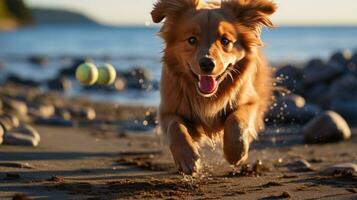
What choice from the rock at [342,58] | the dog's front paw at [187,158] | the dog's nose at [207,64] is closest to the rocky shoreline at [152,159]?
the dog's front paw at [187,158]

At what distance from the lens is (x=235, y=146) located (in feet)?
14.5

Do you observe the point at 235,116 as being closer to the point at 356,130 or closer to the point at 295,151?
the point at 295,151

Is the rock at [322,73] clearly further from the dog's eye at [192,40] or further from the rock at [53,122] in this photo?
the dog's eye at [192,40]

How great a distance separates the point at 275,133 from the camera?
7953mm

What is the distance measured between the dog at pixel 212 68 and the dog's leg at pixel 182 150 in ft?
0.06

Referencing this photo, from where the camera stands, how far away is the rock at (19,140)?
588 cm

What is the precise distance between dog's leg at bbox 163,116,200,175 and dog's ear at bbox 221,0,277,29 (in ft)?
3.62

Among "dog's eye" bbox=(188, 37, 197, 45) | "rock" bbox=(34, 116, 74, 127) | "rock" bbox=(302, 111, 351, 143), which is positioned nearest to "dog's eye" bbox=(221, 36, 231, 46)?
"dog's eye" bbox=(188, 37, 197, 45)

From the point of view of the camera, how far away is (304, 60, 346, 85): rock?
11828mm

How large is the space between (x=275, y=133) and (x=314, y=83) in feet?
13.5

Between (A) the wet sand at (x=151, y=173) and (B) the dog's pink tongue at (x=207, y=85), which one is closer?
(A) the wet sand at (x=151, y=173)

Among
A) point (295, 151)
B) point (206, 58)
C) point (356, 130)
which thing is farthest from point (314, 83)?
point (206, 58)

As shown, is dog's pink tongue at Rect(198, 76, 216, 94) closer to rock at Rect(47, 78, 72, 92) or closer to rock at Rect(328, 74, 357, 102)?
rock at Rect(328, 74, 357, 102)

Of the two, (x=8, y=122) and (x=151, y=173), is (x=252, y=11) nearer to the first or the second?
(x=151, y=173)
